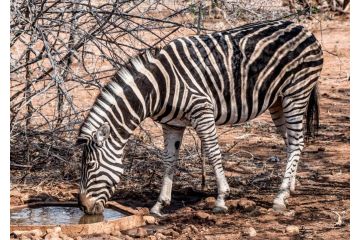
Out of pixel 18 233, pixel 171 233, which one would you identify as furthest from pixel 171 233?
pixel 18 233

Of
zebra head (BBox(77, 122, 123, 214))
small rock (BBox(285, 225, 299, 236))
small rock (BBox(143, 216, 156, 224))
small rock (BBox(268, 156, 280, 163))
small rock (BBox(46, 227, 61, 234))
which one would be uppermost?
small rock (BBox(268, 156, 280, 163))

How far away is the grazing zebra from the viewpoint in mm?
6508

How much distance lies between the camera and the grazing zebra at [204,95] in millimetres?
6508

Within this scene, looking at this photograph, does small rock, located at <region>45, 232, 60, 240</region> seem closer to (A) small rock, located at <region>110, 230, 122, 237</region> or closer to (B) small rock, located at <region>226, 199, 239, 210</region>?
(A) small rock, located at <region>110, 230, 122, 237</region>

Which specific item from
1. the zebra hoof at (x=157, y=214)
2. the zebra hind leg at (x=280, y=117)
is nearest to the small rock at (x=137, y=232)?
the zebra hoof at (x=157, y=214)

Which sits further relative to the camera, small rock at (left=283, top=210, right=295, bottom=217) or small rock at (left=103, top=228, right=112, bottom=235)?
small rock at (left=283, top=210, right=295, bottom=217)

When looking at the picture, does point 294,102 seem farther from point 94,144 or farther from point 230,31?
point 94,144

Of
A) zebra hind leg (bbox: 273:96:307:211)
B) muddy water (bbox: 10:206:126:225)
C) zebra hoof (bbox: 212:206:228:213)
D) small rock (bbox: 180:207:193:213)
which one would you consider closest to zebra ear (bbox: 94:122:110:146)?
muddy water (bbox: 10:206:126:225)

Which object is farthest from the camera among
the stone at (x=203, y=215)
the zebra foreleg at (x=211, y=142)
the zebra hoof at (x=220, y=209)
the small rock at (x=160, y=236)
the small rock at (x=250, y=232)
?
the zebra hoof at (x=220, y=209)

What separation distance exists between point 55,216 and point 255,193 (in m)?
2.02

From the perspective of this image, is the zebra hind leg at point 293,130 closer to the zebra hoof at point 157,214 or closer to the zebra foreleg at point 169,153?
the zebra foreleg at point 169,153

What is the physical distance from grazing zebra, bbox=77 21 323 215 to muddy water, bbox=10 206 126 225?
113mm

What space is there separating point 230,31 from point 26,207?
2.42 metres

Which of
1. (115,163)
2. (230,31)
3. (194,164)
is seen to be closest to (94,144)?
(115,163)
